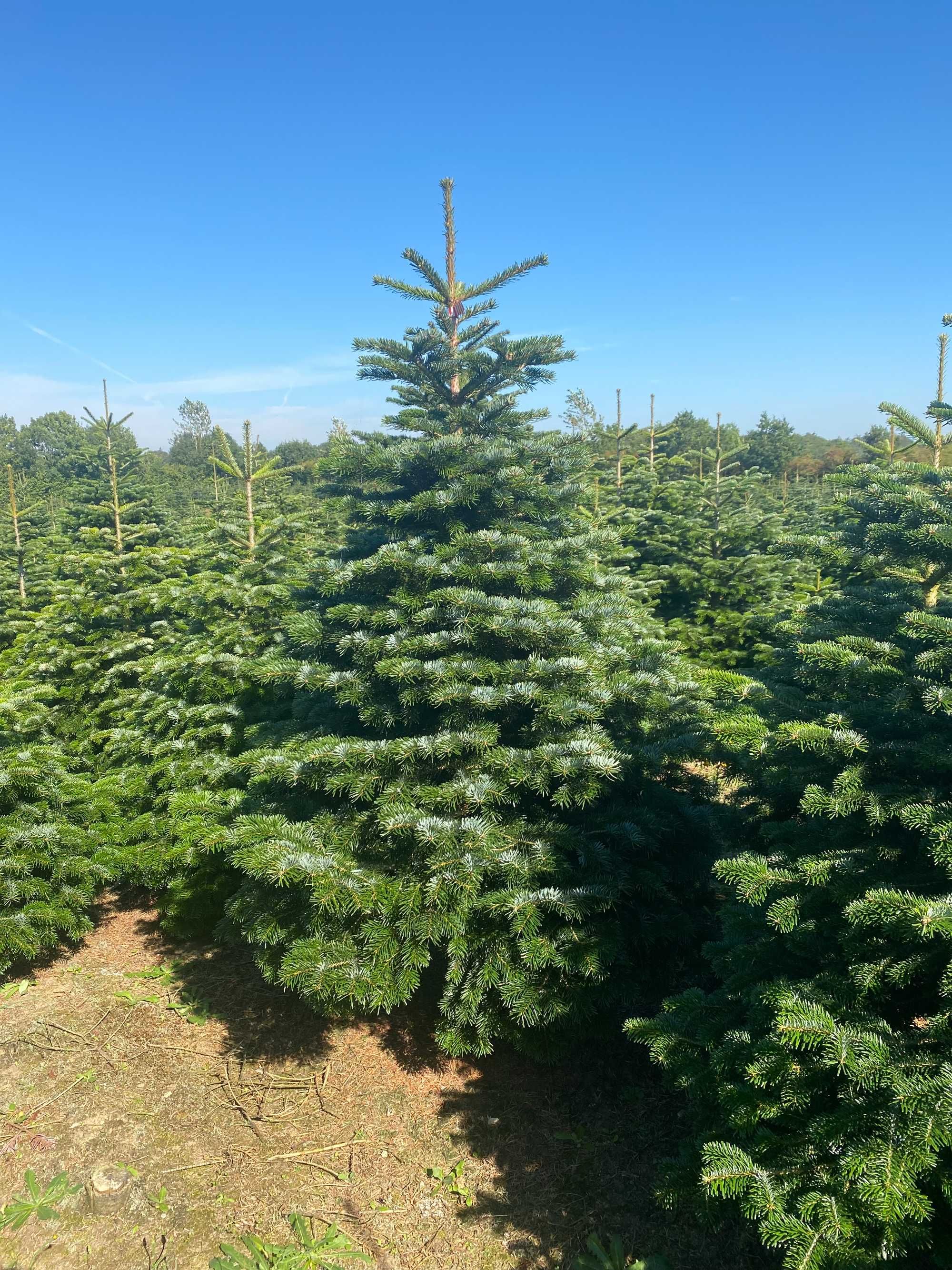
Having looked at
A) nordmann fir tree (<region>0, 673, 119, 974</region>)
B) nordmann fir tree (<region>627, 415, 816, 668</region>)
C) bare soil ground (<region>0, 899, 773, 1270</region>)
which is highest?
nordmann fir tree (<region>627, 415, 816, 668</region>)

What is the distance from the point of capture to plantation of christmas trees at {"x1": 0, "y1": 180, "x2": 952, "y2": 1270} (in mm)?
2738

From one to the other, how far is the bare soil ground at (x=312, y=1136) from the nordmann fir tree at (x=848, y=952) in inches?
50.6

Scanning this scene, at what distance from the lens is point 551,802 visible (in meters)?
4.64

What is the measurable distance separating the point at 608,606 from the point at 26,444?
3378 inches

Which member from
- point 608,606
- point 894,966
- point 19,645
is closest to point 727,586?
point 608,606

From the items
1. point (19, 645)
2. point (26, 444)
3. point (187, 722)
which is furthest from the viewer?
point (26, 444)

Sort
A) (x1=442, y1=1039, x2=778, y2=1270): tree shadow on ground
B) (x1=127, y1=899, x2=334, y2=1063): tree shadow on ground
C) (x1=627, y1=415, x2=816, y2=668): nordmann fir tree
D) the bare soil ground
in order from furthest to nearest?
(x1=627, y1=415, x2=816, y2=668): nordmann fir tree → (x1=127, y1=899, x2=334, y2=1063): tree shadow on ground → the bare soil ground → (x1=442, y1=1039, x2=778, y2=1270): tree shadow on ground

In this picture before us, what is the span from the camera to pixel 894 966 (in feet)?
9.09

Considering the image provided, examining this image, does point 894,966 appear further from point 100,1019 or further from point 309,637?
point 100,1019

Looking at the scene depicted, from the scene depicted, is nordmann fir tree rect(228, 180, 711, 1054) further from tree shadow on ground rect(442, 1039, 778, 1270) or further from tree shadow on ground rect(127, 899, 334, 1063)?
tree shadow on ground rect(127, 899, 334, 1063)

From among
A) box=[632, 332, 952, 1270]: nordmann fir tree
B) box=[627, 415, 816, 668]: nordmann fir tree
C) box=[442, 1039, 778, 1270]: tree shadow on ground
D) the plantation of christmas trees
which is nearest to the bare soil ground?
box=[442, 1039, 778, 1270]: tree shadow on ground

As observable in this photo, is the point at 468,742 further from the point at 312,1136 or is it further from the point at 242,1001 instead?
the point at 242,1001

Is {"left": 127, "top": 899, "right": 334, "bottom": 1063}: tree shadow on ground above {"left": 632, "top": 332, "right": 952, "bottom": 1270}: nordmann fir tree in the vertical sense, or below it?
below

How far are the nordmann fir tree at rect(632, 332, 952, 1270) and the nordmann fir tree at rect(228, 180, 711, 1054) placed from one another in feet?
2.57
